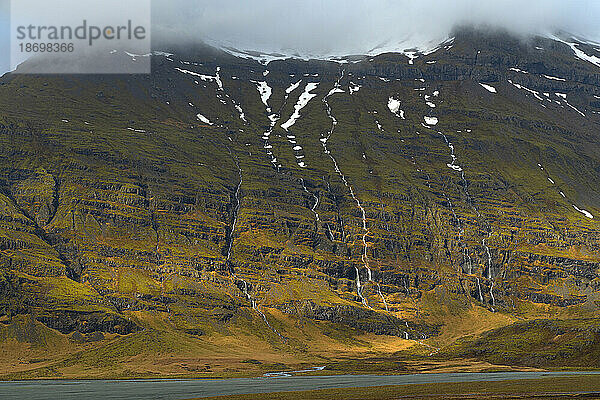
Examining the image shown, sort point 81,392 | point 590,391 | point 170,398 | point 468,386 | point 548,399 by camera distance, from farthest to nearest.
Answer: point 81,392
point 468,386
point 170,398
point 590,391
point 548,399

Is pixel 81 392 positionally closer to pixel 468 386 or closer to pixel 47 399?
pixel 47 399

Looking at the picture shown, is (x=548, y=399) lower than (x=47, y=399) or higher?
higher

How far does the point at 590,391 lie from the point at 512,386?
961 inches

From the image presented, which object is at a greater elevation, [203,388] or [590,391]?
[590,391]

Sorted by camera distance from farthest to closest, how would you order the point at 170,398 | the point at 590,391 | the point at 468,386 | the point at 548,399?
the point at 468,386, the point at 170,398, the point at 590,391, the point at 548,399

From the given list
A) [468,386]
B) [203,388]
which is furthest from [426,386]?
[203,388]

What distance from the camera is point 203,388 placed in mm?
179000

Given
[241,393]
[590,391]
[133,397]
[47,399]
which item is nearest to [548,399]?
[590,391]

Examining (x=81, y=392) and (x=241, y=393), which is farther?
(x=81, y=392)

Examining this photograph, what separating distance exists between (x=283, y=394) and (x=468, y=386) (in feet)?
134

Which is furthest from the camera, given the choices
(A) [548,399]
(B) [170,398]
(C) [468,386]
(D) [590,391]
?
(C) [468,386]

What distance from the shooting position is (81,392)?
17262cm

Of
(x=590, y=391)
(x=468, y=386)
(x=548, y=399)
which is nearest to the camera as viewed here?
(x=548, y=399)

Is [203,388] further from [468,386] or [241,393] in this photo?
[468,386]
